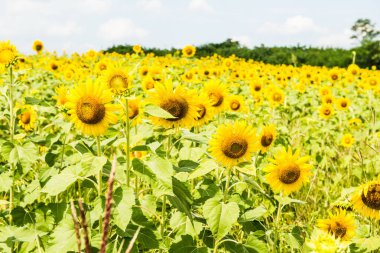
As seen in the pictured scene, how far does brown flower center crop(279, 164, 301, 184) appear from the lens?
276cm

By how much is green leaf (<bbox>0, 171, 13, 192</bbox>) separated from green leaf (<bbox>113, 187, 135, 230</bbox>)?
2.86ft

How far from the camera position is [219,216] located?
212 cm

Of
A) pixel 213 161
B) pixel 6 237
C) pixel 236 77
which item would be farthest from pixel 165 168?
pixel 236 77

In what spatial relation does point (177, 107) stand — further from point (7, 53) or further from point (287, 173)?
point (7, 53)

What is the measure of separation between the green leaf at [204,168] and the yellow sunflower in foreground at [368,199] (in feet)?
2.57

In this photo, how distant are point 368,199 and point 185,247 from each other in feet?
3.13

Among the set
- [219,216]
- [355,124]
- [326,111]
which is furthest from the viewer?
[355,124]

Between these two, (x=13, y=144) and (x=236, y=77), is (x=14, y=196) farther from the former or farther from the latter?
(x=236, y=77)

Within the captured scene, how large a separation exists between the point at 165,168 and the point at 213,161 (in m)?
0.30

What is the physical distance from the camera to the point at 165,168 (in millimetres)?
2029

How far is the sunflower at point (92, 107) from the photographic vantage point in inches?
84.8

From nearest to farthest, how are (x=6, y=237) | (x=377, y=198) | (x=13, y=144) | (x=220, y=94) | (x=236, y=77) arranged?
(x=6, y=237), (x=377, y=198), (x=13, y=144), (x=220, y=94), (x=236, y=77)

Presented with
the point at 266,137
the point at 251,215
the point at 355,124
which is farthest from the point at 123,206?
the point at 355,124

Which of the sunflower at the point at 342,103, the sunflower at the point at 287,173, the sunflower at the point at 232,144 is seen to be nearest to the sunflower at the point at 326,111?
the sunflower at the point at 342,103
